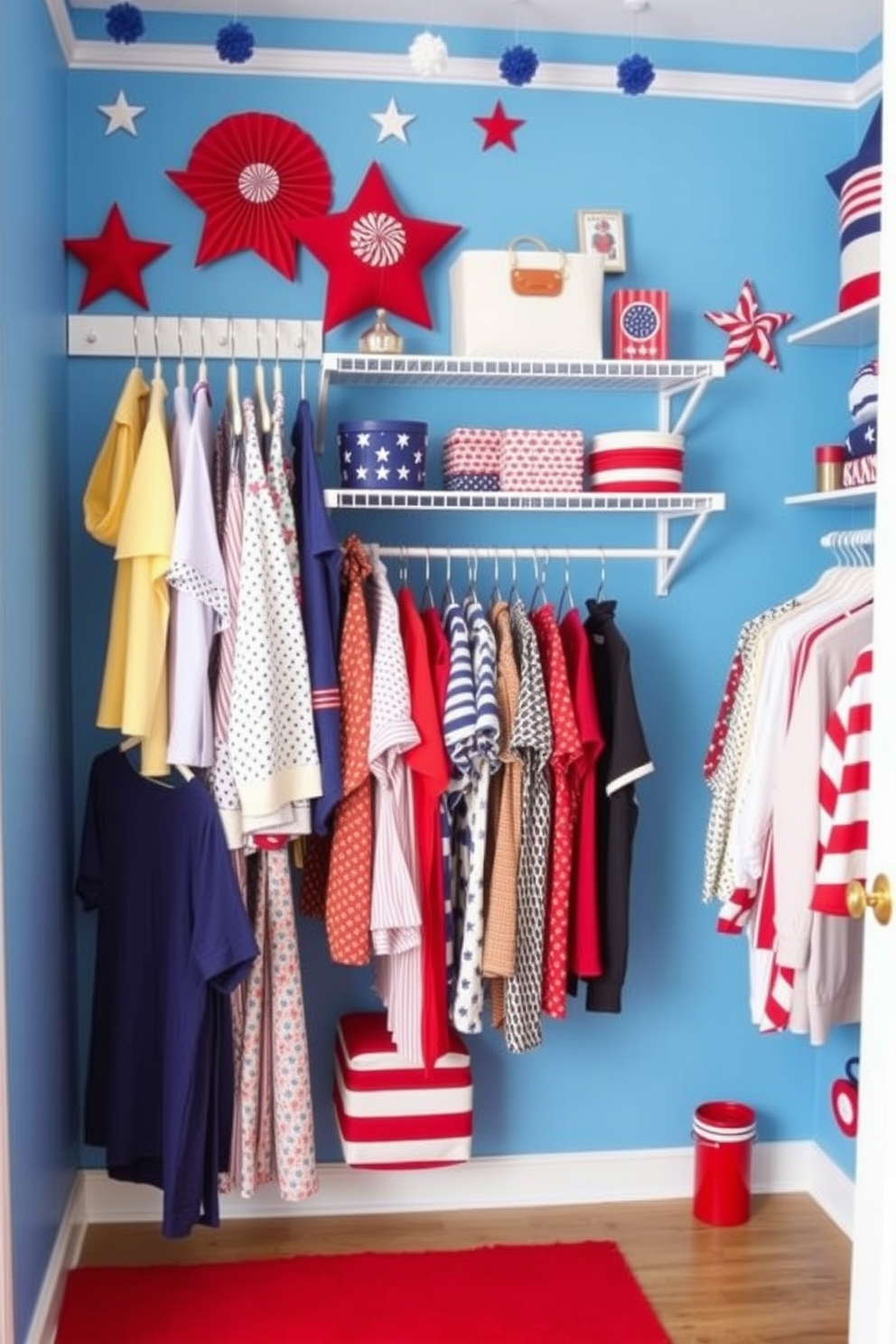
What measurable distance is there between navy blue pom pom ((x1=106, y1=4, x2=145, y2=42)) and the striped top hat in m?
1.47

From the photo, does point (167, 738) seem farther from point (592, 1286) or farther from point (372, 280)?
point (592, 1286)

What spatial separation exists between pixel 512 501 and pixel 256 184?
2.88ft

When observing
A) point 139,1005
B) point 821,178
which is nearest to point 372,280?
point 821,178

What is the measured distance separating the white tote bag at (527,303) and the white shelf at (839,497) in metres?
0.55

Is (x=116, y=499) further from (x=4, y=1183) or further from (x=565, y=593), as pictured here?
(x=4, y=1183)

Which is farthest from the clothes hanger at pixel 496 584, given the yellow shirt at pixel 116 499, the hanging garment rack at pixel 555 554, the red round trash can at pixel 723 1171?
the red round trash can at pixel 723 1171

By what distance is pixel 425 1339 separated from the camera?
2652 millimetres

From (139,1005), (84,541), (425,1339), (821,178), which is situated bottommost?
(425,1339)

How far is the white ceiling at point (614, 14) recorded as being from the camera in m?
2.97

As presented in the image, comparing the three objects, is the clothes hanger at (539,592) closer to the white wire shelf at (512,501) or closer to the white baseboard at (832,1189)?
the white wire shelf at (512,501)

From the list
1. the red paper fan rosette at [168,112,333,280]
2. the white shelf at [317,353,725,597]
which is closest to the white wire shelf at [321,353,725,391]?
the white shelf at [317,353,725,597]

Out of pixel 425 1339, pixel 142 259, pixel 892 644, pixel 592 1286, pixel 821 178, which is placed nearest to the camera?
pixel 892 644

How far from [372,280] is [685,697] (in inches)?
45.5

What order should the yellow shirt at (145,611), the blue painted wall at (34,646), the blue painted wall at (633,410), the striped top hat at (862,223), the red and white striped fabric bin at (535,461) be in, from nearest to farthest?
the blue painted wall at (34,646) < the yellow shirt at (145,611) < the striped top hat at (862,223) < the red and white striped fabric bin at (535,461) < the blue painted wall at (633,410)
